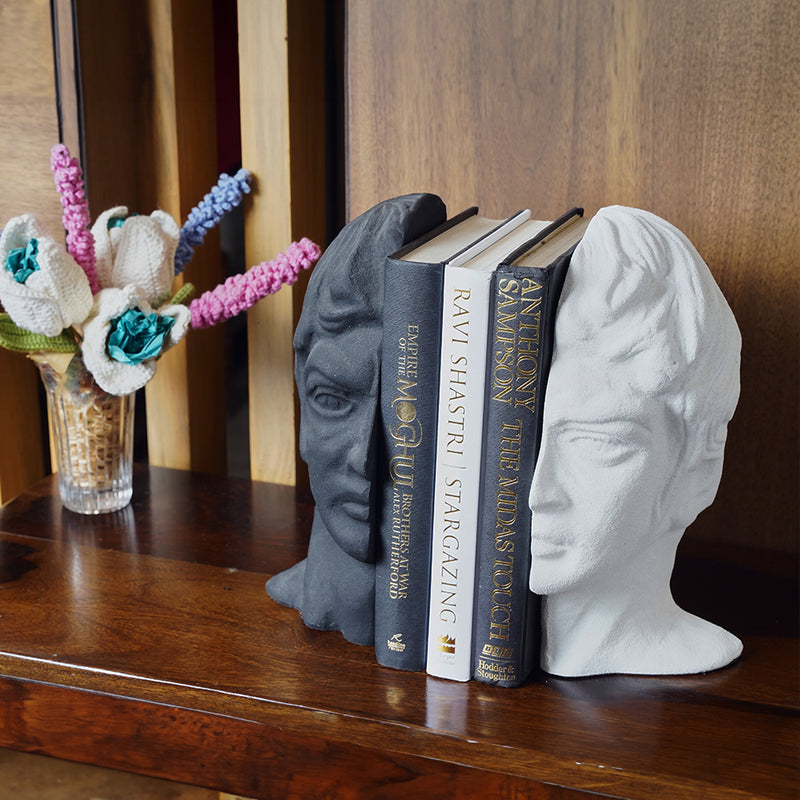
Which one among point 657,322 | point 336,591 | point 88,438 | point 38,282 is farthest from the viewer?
point 88,438

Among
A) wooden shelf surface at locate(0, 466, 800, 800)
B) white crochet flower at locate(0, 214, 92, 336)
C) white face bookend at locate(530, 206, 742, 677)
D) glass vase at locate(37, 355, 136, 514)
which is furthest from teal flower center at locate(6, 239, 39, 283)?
white face bookend at locate(530, 206, 742, 677)

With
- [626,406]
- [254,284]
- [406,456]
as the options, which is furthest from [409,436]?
[254,284]

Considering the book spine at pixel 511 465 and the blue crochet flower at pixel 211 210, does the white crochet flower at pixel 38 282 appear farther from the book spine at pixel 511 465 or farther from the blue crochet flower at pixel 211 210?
the book spine at pixel 511 465

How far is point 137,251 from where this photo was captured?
1.00 metres

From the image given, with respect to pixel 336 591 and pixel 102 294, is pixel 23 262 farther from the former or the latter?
pixel 336 591

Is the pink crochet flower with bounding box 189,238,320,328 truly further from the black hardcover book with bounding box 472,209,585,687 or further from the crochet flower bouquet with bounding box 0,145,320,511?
the black hardcover book with bounding box 472,209,585,687

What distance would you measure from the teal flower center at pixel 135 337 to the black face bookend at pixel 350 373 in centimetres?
22

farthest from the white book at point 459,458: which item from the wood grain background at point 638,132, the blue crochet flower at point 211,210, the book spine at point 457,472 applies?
the blue crochet flower at point 211,210

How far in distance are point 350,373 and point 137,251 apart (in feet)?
1.26

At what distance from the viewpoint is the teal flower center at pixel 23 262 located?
92 centimetres

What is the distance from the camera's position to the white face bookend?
677mm

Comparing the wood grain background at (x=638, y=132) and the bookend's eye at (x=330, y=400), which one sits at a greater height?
the wood grain background at (x=638, y=132)

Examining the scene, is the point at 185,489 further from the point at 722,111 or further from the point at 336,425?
the point at 722,111

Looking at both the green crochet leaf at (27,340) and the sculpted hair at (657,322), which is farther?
the green crochet leaf at (27,340)
